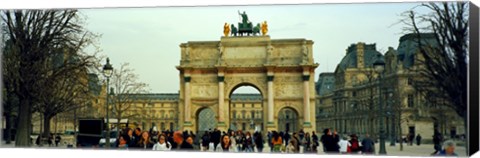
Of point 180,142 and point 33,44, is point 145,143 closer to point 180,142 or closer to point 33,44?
point 180,142

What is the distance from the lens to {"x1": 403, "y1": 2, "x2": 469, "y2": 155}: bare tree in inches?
995

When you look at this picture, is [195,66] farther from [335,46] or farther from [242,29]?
[335,46]

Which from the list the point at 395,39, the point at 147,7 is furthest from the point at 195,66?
the point at 395,39

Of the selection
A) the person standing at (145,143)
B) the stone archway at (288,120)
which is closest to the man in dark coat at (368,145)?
the stone archway at (288,120)

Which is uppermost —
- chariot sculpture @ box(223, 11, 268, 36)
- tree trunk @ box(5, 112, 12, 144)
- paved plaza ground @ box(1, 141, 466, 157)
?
chariot sculpture @ box(223, 11, 268, 36)

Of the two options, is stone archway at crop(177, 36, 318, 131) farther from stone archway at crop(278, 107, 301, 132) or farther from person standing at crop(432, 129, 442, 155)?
person standing at crop(432, 129, 442, 155)

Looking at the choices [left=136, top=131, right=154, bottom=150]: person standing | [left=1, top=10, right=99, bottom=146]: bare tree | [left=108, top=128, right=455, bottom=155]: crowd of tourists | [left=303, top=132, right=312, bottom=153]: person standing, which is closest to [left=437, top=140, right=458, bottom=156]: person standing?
[left=108, top=128, right=455, bottom=155]: crowd of tourists

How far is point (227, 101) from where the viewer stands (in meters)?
34.5

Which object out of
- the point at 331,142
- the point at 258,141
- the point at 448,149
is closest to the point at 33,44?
the point at 258,141

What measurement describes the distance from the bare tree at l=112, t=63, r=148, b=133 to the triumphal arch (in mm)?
1700

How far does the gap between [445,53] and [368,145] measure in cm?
389

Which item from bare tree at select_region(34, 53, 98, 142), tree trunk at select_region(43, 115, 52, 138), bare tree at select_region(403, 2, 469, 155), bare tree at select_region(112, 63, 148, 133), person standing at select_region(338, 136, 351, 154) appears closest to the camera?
bare tree at select_region(403, 2, 469, 155)

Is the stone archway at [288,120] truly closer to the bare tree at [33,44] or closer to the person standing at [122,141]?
the person standing at [122,141]

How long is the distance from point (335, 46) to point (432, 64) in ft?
12.2
